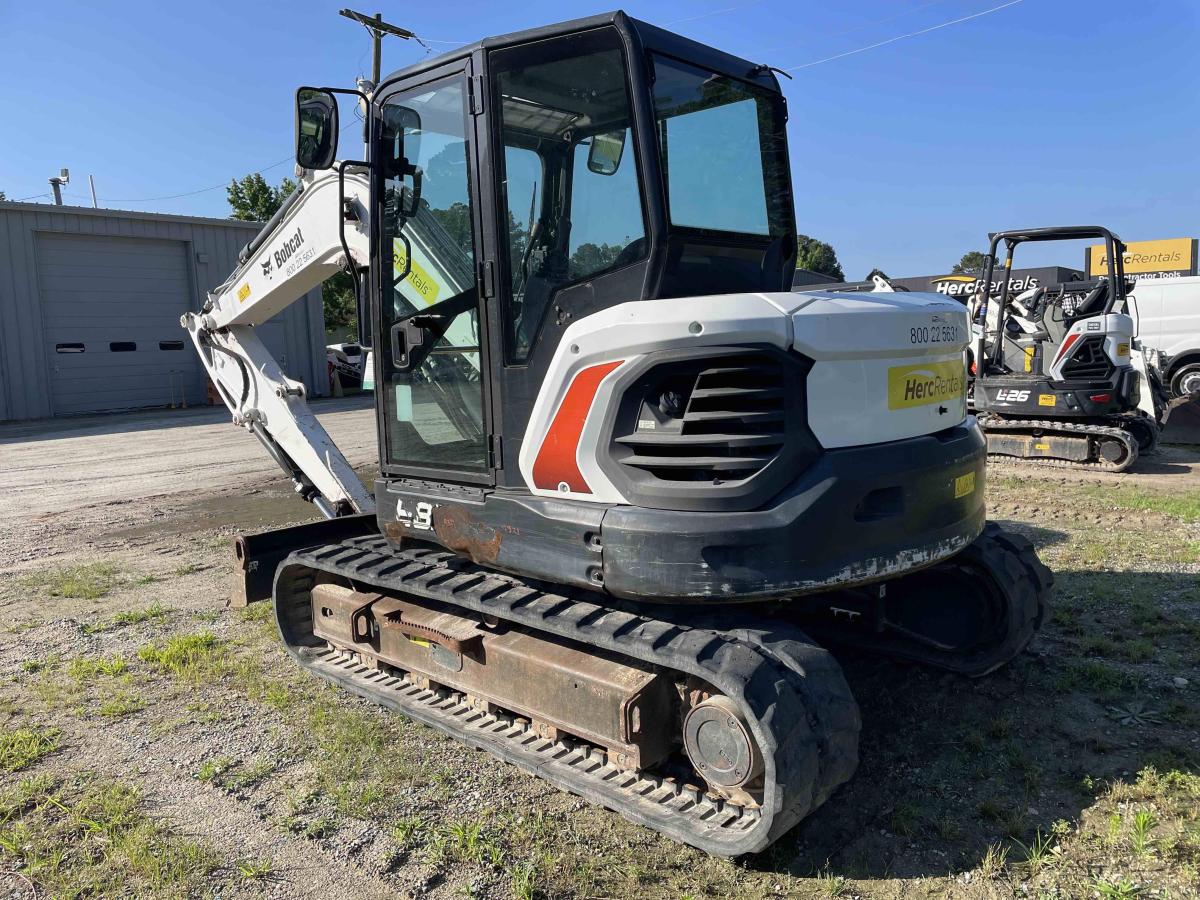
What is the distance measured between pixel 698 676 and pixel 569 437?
3.28ft

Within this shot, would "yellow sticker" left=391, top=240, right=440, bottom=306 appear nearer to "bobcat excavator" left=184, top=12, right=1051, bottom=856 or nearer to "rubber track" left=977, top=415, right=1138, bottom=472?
"bobcat excavator" left=184, top=12, right=1051, bottom=856

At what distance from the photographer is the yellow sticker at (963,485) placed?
11.7ft

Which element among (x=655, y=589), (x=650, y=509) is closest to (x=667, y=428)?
(x=650, y=509)

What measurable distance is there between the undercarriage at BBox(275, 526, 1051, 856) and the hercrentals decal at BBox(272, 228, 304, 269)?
1884mm

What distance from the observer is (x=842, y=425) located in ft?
10.5

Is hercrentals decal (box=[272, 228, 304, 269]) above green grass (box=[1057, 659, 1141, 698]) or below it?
above

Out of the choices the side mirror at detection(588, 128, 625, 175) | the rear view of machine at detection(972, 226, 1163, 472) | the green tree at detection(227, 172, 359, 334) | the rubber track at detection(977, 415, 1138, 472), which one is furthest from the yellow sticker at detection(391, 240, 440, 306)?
the green tree at detection(227, 172, 359, 334)

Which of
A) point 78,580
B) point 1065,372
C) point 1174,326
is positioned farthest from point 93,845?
point 1174,326

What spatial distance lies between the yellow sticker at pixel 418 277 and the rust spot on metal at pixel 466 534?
0.96 m

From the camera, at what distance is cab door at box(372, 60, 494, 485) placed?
12.2ft

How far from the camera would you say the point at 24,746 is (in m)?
3.98

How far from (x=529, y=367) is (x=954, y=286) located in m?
15.3

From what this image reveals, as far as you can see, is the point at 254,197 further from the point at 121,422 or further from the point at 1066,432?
the point at 1066,432

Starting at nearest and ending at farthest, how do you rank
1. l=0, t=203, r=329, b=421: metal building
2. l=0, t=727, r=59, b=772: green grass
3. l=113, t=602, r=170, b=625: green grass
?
l=0, t=727, r=59, b=772: green grass < l=113, t=602, r=170, b=625: green grass < l=0, t=203, r=329, b=421: metal building
